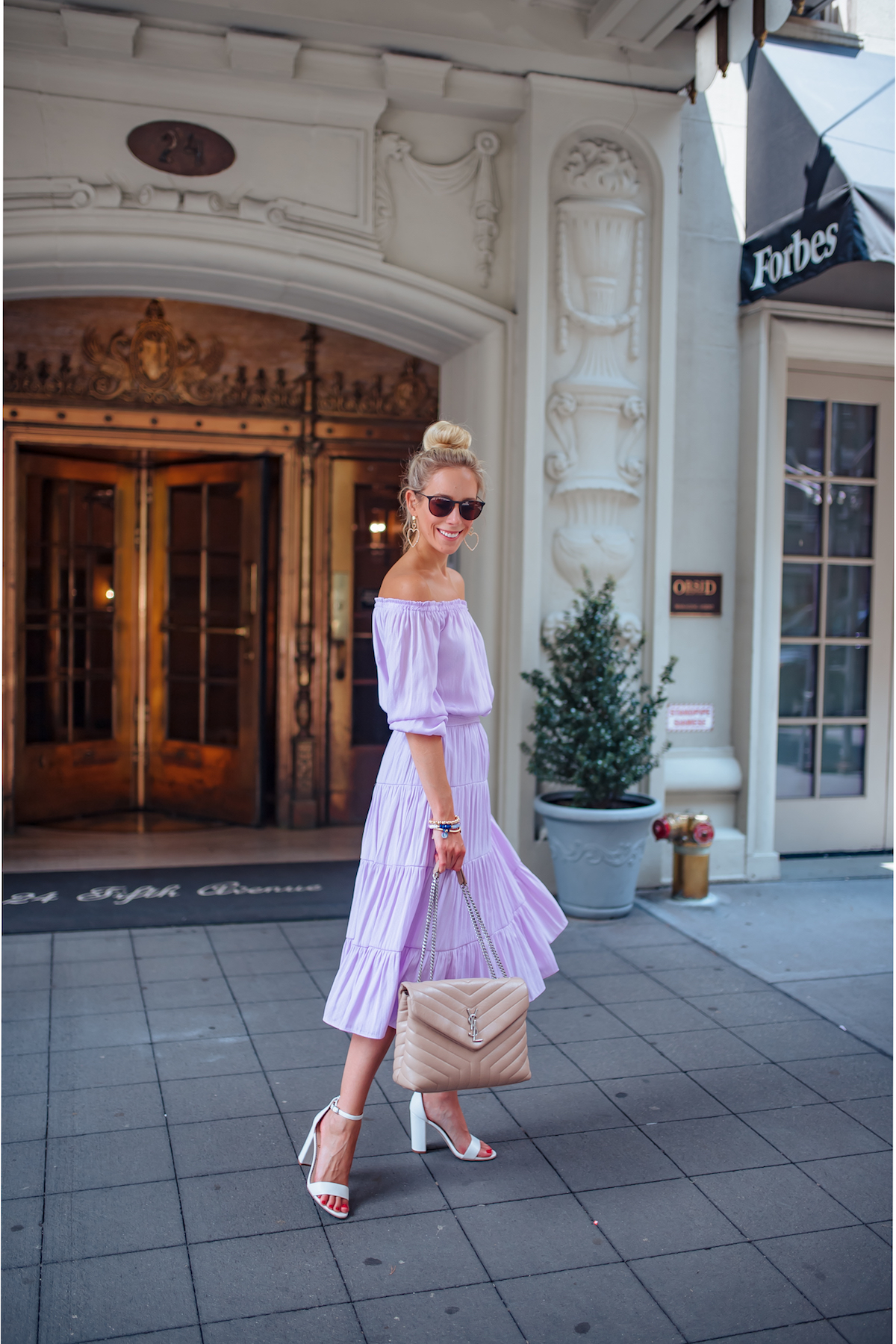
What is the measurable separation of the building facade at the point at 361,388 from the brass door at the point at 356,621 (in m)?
0.02

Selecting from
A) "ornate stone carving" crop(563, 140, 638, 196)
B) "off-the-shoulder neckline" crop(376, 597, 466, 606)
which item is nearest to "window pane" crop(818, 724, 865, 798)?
"ornate stone carving" crop(563, 140, 638, 196)

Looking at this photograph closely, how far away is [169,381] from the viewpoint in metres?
7.05

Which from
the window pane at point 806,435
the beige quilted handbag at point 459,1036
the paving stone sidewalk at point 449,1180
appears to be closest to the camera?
the paving stone sidewalk at point 449,1180

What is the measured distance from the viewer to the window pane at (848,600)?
21.1ft

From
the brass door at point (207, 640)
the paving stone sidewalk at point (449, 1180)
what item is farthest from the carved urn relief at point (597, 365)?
the brass door at point (207, 640)

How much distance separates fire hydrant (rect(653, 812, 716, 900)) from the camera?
546 centimetres

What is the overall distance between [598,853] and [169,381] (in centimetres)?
409

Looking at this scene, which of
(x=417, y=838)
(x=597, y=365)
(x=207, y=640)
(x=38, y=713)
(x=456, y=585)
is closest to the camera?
(x=417, y=838)

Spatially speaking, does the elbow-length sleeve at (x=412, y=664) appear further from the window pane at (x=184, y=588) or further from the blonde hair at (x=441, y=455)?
the window pane at (x=184, y=588)

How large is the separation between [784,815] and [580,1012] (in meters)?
2.76

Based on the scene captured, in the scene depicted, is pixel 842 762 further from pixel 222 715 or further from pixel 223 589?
pixel 223 589

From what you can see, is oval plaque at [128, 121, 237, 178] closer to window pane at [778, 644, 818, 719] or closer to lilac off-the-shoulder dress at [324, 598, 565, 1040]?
lilac off-the-shoulder dress at [324, 598, 565, 1040]

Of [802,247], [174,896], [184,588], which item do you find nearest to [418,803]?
[174,896]

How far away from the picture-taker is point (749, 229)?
5875mm
